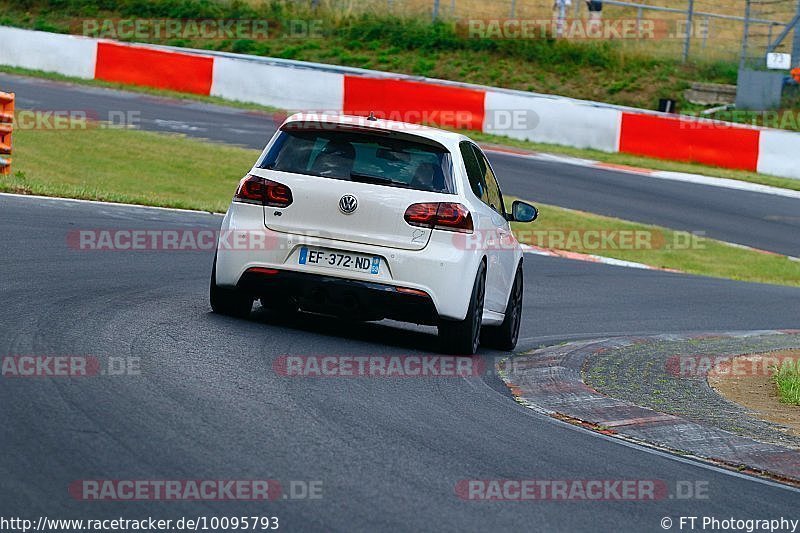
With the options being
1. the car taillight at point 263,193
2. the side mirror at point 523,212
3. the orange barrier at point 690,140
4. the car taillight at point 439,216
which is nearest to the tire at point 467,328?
the car taillight at point 439,216

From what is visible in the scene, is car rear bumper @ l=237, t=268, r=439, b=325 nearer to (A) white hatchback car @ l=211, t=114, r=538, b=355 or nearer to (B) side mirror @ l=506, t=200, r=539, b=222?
(A) white hatchback car @ l=211, t=114, r=538, b=355

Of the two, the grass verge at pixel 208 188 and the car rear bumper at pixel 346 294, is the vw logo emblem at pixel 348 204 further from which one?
the grass verge at pixel 208 188

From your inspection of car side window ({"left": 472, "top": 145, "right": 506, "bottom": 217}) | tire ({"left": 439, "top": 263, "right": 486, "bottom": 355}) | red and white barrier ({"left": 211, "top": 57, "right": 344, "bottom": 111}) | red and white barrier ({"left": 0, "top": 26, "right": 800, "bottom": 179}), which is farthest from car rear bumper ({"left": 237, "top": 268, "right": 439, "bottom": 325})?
red and white barrier ({"left": 211, "top": 57, "right": 344, "bottom": 111})

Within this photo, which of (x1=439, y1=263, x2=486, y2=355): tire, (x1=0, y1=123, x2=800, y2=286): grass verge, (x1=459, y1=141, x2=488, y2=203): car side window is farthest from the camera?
(x1=0, y1=123, x2=800, y2=286): grass verge

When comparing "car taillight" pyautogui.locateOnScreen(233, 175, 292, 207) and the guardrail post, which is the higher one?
the guardrail post

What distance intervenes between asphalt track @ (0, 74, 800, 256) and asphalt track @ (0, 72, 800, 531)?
1204 cm

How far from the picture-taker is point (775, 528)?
558 centimetres

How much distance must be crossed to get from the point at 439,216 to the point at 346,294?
0.79 metres

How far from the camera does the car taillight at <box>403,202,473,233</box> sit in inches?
348

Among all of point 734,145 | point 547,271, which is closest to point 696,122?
point 734,145

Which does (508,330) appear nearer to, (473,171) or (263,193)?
(473,171)

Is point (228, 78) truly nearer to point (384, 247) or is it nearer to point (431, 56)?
point (431, 56)

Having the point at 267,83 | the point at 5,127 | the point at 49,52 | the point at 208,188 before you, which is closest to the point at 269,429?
the point at 5,127

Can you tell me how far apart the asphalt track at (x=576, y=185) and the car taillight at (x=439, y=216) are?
13.4 meters
